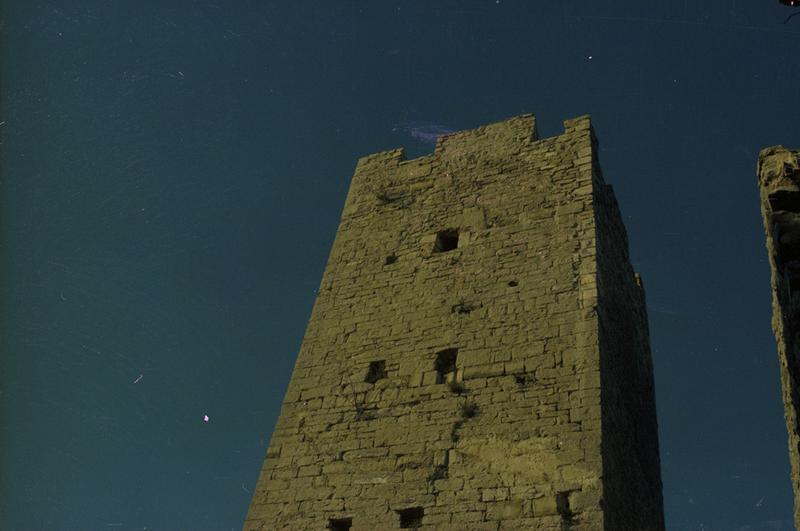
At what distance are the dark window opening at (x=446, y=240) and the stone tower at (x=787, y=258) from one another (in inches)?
230

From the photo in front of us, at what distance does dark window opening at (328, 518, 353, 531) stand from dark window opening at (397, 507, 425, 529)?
0.58 metres

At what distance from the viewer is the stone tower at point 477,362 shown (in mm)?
7367

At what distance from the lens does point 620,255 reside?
10.8 meters

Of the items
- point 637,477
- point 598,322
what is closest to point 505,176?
point 598,322

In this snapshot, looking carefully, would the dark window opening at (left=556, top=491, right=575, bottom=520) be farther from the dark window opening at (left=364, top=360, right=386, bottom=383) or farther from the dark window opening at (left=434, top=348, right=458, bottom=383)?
the dark window opening at (left=364, top=360, right=386, bottom=383)

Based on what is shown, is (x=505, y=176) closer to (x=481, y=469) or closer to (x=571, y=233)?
(x=571, y=233)

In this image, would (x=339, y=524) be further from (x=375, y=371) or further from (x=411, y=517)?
(x=375, y=371)

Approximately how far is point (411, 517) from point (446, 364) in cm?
184

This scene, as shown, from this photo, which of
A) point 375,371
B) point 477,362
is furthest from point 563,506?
point 375,371

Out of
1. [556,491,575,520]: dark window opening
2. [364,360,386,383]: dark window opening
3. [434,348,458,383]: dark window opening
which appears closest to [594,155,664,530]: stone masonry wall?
[556,491,575,520]: dark window opening

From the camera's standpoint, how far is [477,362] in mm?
8344

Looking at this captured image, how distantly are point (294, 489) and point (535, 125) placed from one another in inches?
244

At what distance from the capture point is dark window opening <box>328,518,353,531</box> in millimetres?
7688

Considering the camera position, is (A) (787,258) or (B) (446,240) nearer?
(A) (787,258)
